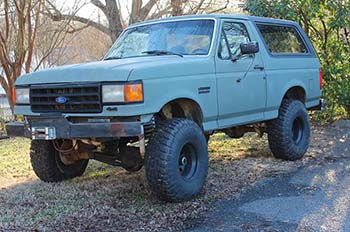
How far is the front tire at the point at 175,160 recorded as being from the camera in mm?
4734

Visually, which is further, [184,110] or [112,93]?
[184,110]

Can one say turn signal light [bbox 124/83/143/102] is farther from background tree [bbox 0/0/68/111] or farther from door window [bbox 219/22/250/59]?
background tree [bbox 0/0/68/111]

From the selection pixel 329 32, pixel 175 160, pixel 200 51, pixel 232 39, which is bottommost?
pixel 175 160

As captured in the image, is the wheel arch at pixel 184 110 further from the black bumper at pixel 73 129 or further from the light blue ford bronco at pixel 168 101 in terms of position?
the black bumper at pixel 73 129

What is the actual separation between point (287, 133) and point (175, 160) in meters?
2.58

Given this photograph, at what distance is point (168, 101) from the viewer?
4.89 metres

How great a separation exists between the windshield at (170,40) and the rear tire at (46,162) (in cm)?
139

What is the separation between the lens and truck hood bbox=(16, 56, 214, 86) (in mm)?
4625

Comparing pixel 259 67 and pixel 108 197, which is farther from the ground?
pixel 259 67

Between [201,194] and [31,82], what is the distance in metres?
2.15

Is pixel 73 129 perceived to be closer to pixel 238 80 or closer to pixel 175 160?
pixel 175 160

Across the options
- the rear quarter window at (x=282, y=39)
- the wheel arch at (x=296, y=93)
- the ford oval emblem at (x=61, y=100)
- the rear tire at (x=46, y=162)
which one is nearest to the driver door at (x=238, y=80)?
the rear quarter window at (x=282, y=39)

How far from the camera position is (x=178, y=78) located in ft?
16.5

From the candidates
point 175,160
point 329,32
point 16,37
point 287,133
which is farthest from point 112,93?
point 16,37
